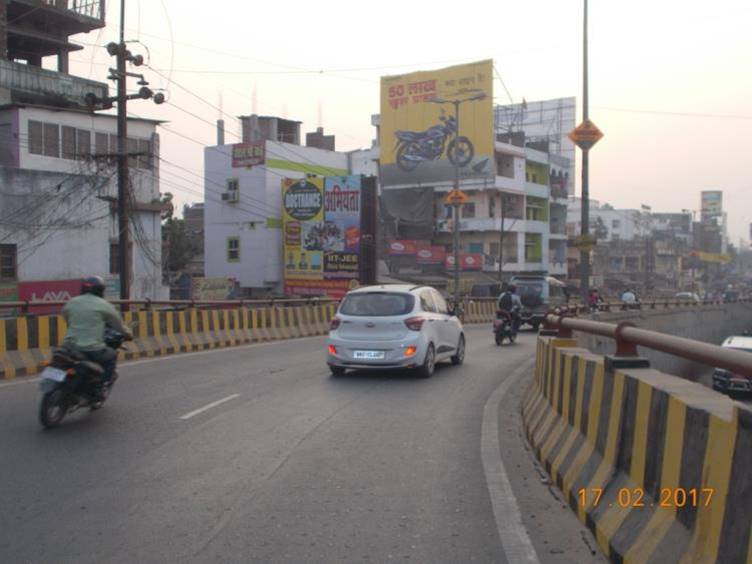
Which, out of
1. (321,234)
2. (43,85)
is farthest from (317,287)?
(43,85)

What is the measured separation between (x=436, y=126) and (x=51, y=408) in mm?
48029

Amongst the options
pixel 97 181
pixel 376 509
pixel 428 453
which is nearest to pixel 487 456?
pixel 428 453

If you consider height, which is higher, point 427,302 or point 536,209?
point 536,209

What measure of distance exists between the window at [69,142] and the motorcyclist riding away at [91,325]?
26609 mm

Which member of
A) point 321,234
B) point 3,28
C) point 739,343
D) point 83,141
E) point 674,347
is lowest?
point 739,343

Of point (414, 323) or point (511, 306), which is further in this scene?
point (511, 306)

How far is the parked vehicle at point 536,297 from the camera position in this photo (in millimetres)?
28250

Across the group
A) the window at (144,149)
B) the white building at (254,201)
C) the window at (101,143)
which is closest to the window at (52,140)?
the window at (101,143)

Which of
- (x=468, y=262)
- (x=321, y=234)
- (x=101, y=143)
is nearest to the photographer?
(x=101, y=143)

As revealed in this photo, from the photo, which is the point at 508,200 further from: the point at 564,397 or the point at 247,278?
the point at 564,397

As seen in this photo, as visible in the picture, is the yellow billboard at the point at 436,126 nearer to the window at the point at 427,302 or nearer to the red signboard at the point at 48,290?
the red signboard at the point at 48,290

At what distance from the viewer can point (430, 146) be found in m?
55.3

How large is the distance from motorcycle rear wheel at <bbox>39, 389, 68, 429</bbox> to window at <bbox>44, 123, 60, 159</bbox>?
89.2 ft
